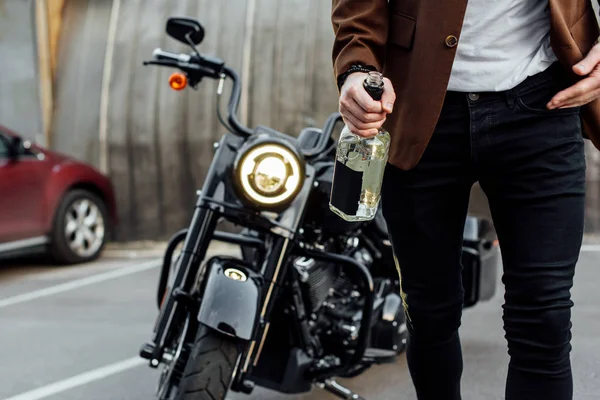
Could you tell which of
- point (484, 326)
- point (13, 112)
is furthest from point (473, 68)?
point (13, 112)

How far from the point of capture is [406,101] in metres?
1.96

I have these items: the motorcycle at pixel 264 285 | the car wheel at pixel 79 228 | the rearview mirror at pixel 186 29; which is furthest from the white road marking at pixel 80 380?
the car wheel at pixel 79 228

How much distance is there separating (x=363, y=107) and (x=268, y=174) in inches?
37.7

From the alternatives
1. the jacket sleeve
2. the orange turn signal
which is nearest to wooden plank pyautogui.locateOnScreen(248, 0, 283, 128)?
the orange turn signal

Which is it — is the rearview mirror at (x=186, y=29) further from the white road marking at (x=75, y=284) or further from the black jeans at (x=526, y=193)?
the white road marking at (x=75, y=284)

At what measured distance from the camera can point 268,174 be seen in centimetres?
268

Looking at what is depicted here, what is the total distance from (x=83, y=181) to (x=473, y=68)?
5.96 metres

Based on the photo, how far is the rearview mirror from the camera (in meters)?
3.03

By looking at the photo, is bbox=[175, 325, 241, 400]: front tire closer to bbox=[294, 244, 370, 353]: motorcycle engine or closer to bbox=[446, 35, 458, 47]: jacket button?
bbox=[294, 244, 370, 353]: motorcycle engine

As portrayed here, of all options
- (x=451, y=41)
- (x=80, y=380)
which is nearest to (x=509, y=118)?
(x=451, y=41)

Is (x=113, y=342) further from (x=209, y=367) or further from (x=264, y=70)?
(x=264, y=70)

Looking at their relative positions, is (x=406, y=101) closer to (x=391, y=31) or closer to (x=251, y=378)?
(x=391, y=31)

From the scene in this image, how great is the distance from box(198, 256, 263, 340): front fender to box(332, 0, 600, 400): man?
0.74m

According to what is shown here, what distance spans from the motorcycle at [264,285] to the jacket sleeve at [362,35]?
77 cm
